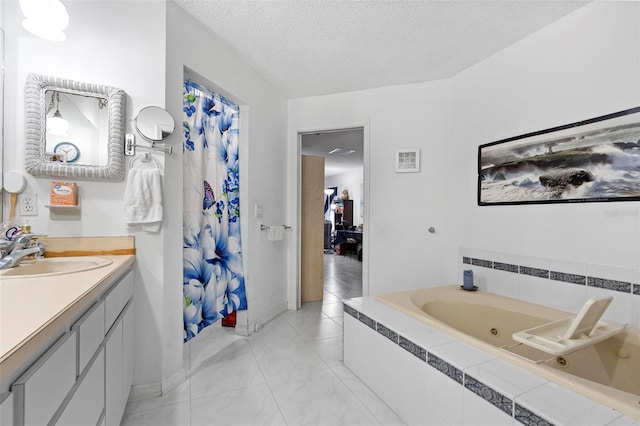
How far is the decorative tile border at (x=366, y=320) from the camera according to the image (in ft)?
5.73

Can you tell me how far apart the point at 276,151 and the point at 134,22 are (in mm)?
1555

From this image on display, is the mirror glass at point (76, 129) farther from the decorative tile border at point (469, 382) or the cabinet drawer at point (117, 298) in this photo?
the decorative tile border at point (469, 382)

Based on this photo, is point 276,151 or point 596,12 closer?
point 596,12

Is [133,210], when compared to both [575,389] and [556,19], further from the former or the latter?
[556,19]

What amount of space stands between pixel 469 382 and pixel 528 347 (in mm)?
795

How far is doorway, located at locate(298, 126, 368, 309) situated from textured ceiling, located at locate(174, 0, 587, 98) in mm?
730

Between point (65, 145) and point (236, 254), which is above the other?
point (65, 145)

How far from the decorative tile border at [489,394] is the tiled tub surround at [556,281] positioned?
1131mm

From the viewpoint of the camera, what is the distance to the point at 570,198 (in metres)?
1.76

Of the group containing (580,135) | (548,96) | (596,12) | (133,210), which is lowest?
(133,210)

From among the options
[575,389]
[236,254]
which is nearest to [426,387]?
[575,389]

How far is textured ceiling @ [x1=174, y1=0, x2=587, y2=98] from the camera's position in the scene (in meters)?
1.79

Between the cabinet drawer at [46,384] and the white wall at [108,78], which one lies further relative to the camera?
the white wall at [108,78]

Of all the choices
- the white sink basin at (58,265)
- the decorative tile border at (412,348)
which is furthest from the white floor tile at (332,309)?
the white sink basin at (58,265)
